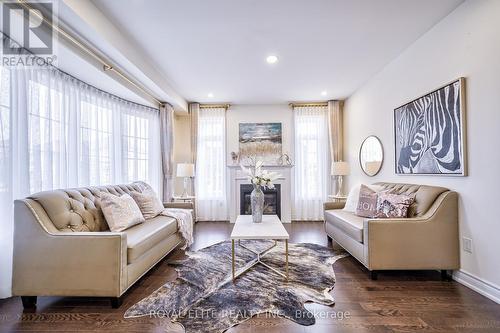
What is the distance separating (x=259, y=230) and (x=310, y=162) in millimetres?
3240

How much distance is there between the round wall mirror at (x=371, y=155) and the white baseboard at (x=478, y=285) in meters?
1.89

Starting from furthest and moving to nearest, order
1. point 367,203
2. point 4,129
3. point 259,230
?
point 367,203 → point 259,230 → point 4,129

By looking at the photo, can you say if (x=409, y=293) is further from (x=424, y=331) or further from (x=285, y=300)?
(x=285, y=300)

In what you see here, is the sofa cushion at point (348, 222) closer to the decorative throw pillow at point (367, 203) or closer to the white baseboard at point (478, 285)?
the decorative throw pillow at point (367, 203)

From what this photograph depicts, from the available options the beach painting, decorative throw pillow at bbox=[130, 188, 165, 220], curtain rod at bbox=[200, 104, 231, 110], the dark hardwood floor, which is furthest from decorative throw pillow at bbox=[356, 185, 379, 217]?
curtain rod at bbox=[200, 104, 231, 110]

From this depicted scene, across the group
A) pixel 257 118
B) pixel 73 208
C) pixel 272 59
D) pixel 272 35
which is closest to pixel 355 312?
pixel 73 208

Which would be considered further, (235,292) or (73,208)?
(73,208)

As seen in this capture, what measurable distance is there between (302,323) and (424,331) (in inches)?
33.6

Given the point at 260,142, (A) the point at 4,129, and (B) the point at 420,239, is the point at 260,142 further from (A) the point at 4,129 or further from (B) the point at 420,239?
(A) the point at 4,129

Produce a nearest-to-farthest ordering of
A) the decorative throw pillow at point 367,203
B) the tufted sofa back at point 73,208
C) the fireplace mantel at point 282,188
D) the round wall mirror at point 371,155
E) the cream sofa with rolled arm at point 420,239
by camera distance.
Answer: the tufted sofa back at point 73,208 → the cream sofa with rolled arm at point 420,239 → the decorative throw pillow at point 367,203 → the round wall mirror at point 371,155 → the fireplace mantel at point 282,188

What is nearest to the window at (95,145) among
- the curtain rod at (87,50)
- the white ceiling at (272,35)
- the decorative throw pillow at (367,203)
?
the curtain rod at (87,50)

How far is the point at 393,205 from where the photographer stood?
2.67 m

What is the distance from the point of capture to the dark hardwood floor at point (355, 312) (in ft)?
5.70

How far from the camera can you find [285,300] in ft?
6.82
